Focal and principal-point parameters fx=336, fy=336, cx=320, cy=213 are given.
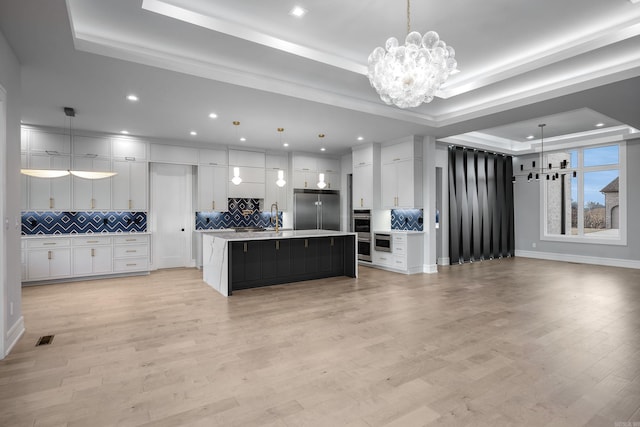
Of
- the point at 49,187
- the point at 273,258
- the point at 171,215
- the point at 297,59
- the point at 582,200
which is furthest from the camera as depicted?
the point at 582,200

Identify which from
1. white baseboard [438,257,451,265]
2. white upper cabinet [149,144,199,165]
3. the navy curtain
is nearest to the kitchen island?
white upper cabinet [149,144,199,165]

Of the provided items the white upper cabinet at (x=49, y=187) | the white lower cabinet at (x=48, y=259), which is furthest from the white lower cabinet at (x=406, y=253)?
the white upper cabinet at (x=49, y=187)

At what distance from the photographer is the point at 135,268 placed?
6.81 meters

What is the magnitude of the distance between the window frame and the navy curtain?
823 millimetres

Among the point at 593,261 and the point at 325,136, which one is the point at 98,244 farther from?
the point at 593,261

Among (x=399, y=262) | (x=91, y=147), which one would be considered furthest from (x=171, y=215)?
(x=399, y=262)

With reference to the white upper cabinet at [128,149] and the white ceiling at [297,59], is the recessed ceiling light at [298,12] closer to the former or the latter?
the white ceiling at [297,59]

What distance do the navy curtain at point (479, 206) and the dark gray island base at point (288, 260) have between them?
346 centimetres

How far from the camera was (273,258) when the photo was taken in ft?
19.2

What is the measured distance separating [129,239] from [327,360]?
5.53 metres

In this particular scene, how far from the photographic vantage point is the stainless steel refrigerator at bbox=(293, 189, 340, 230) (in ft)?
28.5

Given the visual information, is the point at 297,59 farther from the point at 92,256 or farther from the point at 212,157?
the point at 92,256

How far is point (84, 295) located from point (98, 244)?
60.4 inches

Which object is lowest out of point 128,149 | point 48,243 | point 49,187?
point 48,243
